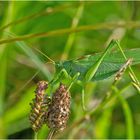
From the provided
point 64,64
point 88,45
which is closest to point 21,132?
point 88,45

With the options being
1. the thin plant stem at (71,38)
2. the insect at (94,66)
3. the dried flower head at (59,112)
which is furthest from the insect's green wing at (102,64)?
the thin plant stem at (71,38)

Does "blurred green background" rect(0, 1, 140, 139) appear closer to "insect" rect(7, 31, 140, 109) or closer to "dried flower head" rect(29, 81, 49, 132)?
"insect" rect(7, 31, 140, 109)

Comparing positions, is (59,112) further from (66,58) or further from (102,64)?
(66,58)

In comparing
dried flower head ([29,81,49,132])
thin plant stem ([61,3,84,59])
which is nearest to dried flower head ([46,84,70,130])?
dried flower head ([29,81,49,132])

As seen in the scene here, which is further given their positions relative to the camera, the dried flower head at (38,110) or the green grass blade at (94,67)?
the green grass blade at (94,67)

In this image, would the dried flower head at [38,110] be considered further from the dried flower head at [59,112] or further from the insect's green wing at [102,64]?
the insect's green wing at [102,64]
